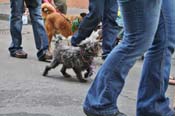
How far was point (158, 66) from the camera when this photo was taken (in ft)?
11.7

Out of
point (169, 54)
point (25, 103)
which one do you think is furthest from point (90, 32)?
point (169, 54)

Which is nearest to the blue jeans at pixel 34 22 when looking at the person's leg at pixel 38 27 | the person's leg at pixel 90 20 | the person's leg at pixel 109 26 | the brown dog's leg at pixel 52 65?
the person's leg at pixel 38 27

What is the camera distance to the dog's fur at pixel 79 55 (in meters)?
A: 5.41

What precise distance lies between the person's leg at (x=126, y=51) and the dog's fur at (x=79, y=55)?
6.28ft

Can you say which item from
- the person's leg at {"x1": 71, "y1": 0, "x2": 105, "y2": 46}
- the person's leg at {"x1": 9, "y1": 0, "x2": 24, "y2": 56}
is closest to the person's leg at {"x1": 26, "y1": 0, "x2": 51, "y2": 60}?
the person's leg at {"x1": 9, "y1": 0, "x2": 24, "y2": 56}

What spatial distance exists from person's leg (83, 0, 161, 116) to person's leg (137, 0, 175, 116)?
7.5 inches

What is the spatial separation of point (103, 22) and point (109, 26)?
0.34 ft

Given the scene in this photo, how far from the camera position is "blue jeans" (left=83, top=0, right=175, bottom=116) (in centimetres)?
330

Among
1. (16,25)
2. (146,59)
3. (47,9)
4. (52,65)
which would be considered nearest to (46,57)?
(16,25)

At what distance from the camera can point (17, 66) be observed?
6484 millimetres

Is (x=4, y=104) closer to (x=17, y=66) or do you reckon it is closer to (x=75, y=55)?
(x=75, y=55)

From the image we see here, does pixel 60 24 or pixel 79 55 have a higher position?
pixel 79 55

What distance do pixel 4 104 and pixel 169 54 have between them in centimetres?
157

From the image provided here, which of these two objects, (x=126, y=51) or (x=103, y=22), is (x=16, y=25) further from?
(x=126, y=51)
